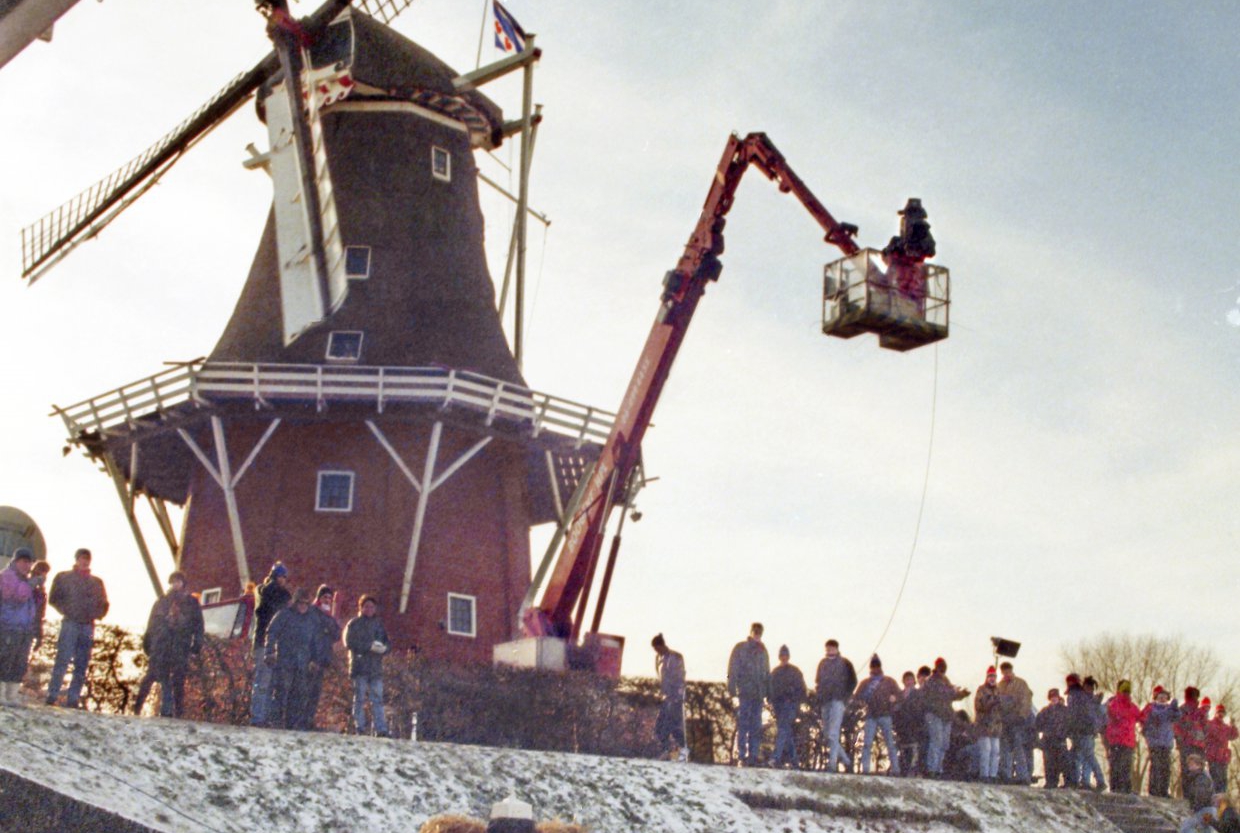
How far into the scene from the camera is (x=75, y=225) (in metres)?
30.4

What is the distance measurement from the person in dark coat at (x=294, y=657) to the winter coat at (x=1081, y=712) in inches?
392

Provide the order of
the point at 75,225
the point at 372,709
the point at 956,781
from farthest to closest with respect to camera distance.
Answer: the point at 75,225
the point at 956,781
the point at 372,709

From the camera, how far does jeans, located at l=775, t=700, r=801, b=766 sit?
1809 centimetres

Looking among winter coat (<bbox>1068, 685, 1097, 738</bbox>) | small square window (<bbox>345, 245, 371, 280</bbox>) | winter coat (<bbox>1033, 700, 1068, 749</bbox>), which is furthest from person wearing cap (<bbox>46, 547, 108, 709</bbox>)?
small square window (<bbox>345, 245, 371, 280</bbox>)

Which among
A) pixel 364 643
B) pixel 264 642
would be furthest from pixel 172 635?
pixel 364 643

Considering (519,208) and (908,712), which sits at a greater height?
(519,208)

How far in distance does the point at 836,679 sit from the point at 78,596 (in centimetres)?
871

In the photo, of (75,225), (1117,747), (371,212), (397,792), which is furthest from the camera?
(75,225)

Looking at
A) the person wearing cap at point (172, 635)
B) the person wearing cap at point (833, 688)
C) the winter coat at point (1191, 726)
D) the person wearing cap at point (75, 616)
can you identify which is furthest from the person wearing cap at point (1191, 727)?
the person wearing cap at point (75, 616)

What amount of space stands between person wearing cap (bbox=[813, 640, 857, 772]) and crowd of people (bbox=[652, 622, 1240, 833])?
0.04ft

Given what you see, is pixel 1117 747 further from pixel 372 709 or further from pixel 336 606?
pixel 336 606

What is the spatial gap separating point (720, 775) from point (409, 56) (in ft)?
58.4

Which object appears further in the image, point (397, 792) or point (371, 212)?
point (371, 212)

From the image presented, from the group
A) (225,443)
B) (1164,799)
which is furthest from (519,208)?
(1164,799)
